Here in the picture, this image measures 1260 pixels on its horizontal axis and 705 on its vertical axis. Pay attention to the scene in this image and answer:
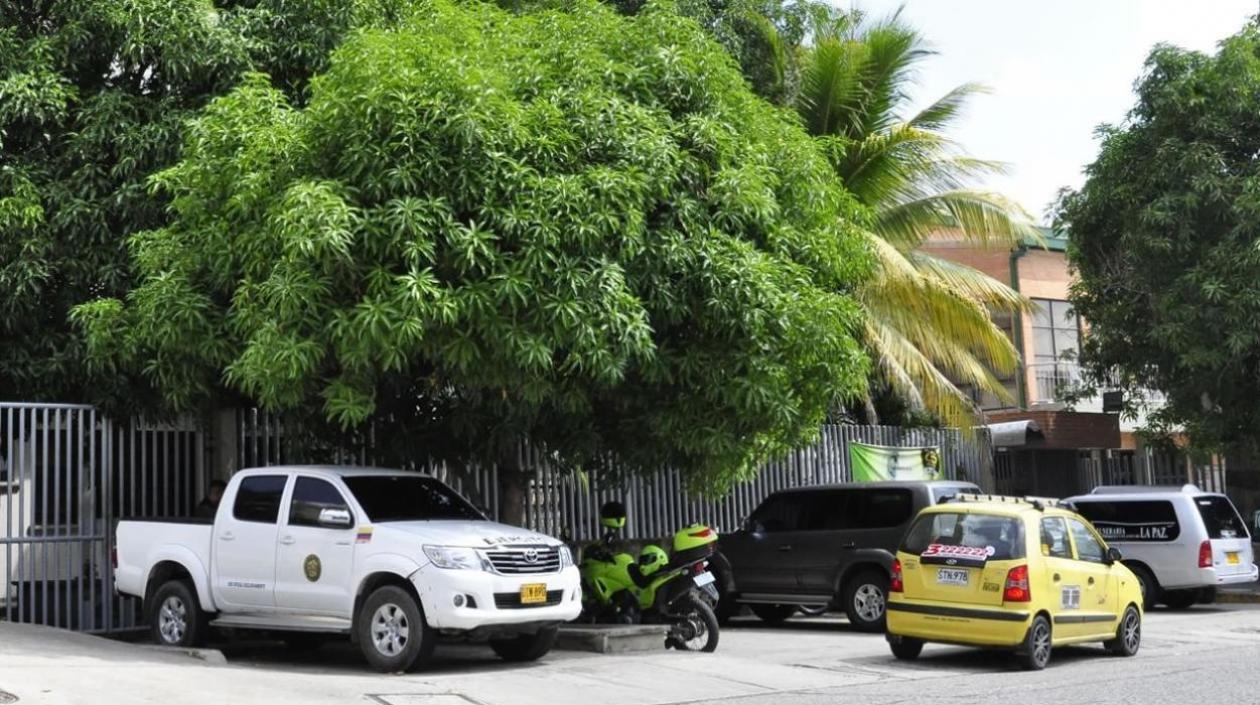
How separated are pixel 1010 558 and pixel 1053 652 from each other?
8.96 ft

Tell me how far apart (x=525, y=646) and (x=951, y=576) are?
4030 millimetres

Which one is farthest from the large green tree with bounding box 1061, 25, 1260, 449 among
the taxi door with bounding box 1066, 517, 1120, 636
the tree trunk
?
the tree trunk

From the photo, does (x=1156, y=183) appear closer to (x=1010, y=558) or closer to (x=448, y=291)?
(x=1010, y=558)

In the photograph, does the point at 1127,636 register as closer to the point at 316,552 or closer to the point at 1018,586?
the point at 1018,586

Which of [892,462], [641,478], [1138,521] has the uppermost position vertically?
[892,462]

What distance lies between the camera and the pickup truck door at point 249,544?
1328 centimetres

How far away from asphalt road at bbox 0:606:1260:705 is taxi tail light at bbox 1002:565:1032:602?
0.69 m

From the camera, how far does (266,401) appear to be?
43.3 ft

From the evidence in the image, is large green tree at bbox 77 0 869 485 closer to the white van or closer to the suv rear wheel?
the suv rear wheel

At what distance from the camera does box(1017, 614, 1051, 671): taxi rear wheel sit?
1309cm

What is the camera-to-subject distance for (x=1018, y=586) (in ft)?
42.8

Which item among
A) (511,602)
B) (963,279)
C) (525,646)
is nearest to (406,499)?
(511,602)

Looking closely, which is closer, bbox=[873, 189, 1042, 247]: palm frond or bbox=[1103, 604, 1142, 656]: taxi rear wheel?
bbox=[1103, 604, 1142, 656]: taxi rear wheel

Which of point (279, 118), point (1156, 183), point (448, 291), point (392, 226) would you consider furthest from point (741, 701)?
point (1156, 183)
